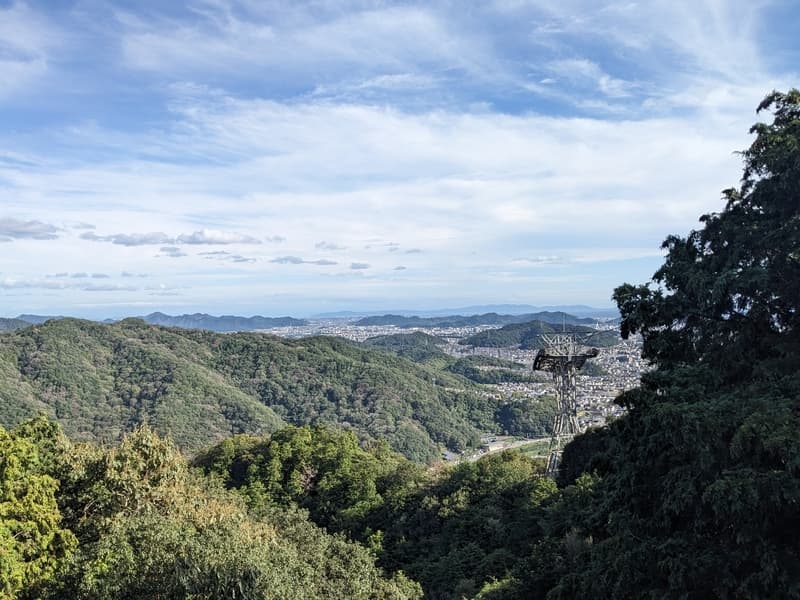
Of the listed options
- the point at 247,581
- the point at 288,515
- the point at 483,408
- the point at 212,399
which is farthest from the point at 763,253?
the point at 483,408

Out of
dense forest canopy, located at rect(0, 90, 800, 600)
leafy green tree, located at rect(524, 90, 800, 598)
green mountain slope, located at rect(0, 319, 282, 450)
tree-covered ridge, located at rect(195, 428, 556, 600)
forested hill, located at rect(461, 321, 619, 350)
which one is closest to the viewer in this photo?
leafy green tree, located at rect(524, 90, 800, 598)

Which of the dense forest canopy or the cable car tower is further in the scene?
the cable car tower

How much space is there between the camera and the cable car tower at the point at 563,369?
22.2m

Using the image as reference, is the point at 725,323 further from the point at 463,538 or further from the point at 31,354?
the point at 31,354

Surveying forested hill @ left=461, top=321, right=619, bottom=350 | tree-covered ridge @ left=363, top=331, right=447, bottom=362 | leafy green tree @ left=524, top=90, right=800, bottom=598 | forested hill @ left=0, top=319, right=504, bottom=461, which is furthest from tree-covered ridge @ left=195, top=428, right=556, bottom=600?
forested hill @ left=461, top=321, right=619, bottom=350

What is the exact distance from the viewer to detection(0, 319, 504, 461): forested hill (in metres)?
78.6

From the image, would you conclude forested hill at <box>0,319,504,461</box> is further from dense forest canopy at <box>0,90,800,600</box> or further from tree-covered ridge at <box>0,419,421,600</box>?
dense forest canopy at <box>0,90,800,600</box>

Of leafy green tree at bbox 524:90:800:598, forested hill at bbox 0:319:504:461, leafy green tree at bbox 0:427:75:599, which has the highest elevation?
leafy green tree at bbox 524:90:800:598

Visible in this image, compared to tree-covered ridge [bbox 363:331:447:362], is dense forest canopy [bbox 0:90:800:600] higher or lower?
higher

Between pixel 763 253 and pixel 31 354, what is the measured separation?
102 meters

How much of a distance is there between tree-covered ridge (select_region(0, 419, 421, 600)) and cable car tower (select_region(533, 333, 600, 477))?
36.4 ft

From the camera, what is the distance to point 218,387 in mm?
91125

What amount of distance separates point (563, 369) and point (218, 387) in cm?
7786

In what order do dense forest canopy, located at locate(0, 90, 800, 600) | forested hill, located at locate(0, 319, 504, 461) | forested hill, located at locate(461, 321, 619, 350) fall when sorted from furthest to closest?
forested hill, located at locate(461, 321, 619, 350) → forested hill, located at locate(0, 319, 504, 461) → dense forest canopy, located at locate(0, 90, 800, 600)
